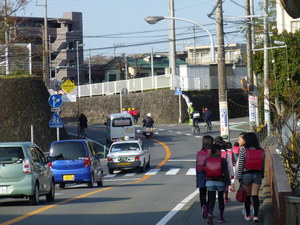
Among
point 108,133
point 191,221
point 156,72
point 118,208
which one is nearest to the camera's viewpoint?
point 191,221

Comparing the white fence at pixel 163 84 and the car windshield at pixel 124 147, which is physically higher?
the white fence at pixel 163 84

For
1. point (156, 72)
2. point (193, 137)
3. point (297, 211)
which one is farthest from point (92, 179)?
point (156, 72)

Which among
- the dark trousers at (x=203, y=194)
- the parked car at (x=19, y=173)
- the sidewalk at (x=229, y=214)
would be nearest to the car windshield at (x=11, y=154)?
the parked car at (x=19, y=173)

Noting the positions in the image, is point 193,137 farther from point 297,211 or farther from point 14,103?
point 297,211

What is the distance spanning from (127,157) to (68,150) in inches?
320

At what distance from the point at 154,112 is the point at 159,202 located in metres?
48.9

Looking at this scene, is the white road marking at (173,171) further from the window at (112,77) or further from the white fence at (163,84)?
the window at (112,77)

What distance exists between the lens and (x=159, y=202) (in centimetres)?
1739

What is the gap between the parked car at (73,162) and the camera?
23.4 meters

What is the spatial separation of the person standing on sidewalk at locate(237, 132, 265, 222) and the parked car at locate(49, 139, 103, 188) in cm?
1140

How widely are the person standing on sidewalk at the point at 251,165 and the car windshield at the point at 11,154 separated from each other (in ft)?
20.1

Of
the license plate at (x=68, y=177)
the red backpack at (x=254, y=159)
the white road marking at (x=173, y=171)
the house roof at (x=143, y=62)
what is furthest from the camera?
the house roof at (x=143, y=62)

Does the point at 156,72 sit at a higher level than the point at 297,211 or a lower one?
higher

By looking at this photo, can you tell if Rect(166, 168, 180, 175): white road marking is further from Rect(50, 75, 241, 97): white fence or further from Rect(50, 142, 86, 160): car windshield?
Rect(50, 75, 241, 97): white fence
